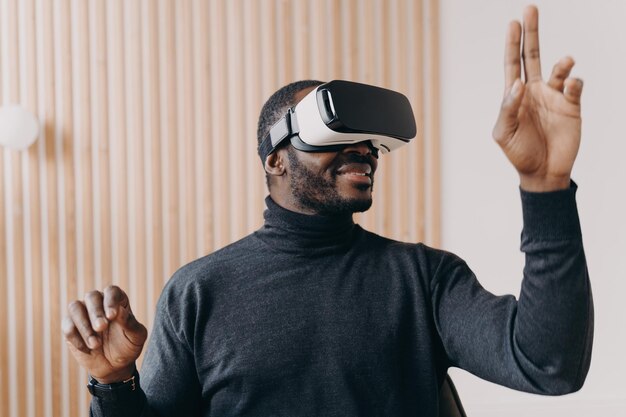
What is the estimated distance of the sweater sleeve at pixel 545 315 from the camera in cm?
107

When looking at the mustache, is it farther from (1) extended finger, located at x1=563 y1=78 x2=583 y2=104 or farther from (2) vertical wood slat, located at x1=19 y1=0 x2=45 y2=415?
(2) vertical wood slat, located at x1=19 y1=0 x2=45 y2=415

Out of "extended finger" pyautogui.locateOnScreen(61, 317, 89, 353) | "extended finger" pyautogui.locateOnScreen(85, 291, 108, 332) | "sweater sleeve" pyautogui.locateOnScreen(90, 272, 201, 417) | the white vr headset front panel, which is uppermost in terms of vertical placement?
the white vr headset front panel

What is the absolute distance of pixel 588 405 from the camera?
9.64 feet

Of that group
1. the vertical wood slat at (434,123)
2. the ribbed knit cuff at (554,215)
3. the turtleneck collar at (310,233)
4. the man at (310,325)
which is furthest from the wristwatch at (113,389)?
the vertical wood slat at (434,123)

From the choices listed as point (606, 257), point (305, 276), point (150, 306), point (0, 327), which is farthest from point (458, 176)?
point (0, 327)

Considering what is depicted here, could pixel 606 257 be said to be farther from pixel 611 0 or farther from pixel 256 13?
pixel 256 13

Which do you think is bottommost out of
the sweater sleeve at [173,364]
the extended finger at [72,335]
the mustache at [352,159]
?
the sweater sleeve at [173,364]

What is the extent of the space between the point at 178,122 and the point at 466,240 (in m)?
1.24

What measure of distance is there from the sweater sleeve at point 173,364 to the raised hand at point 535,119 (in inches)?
30.1

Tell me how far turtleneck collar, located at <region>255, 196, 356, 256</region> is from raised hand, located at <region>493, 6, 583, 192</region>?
52cm

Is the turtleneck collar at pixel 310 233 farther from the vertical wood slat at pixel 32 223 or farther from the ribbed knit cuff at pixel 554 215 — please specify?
the vertical wood slat at pixel 32 223

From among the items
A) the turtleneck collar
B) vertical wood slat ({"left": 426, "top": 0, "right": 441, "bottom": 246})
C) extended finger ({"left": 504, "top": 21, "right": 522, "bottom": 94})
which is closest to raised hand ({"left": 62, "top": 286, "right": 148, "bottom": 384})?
the turtleneck collar

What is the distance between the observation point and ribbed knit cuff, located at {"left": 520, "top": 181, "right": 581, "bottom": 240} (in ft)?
3.50

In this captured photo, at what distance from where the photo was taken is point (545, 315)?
1105mm
